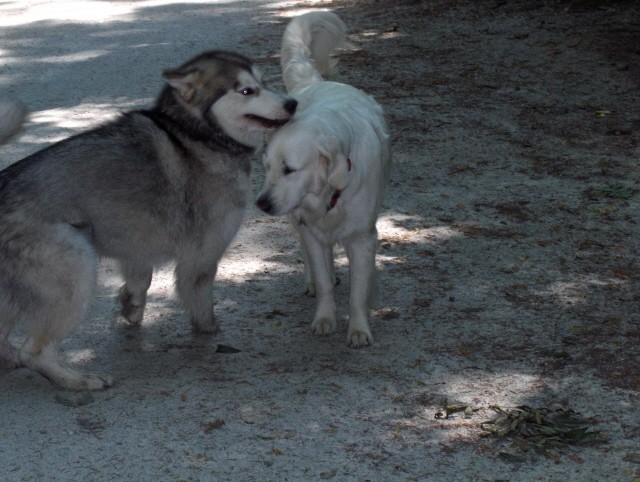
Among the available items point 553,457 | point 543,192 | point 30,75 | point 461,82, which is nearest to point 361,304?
point 553,457

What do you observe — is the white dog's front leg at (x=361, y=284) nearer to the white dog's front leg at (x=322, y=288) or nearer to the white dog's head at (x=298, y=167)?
the white dog's front leg at (x=322, y=288)

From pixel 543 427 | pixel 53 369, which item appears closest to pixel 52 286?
pixel 53 369

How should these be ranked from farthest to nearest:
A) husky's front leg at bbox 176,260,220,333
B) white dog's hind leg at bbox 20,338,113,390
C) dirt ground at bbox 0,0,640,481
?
1. husky's front leg at bbox 176,260,220,333
2. white dog's hind leg at bbox 20,338,113,390
3. dirt ground at bbox 0,0,640,481

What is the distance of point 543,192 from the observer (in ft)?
23.7

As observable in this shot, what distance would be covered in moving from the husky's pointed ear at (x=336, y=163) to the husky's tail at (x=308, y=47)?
121 centimetres

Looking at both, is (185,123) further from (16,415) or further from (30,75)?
(30,75)

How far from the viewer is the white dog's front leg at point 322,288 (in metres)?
5.26

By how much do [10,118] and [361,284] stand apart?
1919 mm

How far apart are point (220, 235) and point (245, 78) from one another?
778 millimetres

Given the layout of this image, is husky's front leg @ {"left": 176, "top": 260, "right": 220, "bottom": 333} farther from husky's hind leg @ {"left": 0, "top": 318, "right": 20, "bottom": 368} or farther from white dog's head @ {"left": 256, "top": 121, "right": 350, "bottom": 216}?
husky's hind leg @ {"left": 0, "top": 318, "right": 20, "bottom": 368}

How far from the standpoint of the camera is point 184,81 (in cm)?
478

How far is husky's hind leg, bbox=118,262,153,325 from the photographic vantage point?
518 cm

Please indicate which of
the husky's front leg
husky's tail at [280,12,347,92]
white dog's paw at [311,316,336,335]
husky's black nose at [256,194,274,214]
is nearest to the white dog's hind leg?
the husky's front leg

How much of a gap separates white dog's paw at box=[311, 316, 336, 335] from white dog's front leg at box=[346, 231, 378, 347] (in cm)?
13
